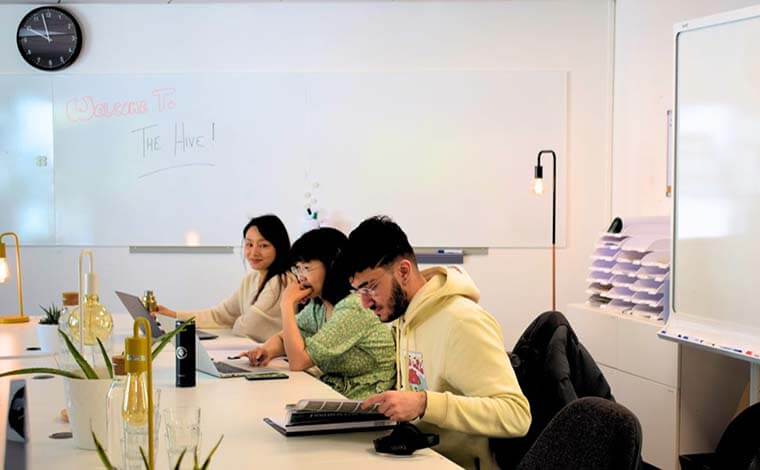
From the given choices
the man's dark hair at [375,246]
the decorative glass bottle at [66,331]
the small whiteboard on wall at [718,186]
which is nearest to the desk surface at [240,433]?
the decorative glass bottle at [66,331]

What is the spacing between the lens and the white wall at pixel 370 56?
5.67m

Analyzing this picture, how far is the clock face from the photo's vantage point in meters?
5.59

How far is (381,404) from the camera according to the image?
80.9 inches

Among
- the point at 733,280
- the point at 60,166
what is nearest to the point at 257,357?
the point at 733,280

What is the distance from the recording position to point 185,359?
278 centimetres

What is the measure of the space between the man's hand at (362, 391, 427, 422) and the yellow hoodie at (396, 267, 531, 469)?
0.07 ft

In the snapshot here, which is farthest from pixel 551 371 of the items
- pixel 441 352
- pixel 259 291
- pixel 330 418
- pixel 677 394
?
pixel 259 291

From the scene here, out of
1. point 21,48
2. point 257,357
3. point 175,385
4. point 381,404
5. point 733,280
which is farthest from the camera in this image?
point 21,48

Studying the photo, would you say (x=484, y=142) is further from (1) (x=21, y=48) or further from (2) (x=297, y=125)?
(1) (x=21, y=48)

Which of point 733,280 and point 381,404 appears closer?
point 381,404

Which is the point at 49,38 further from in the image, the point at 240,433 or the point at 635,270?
the point at 240,433

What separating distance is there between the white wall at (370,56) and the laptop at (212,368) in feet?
8.75

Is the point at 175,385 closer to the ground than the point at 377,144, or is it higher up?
closer to the ground

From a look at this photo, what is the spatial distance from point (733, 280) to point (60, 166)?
4.05 metres
